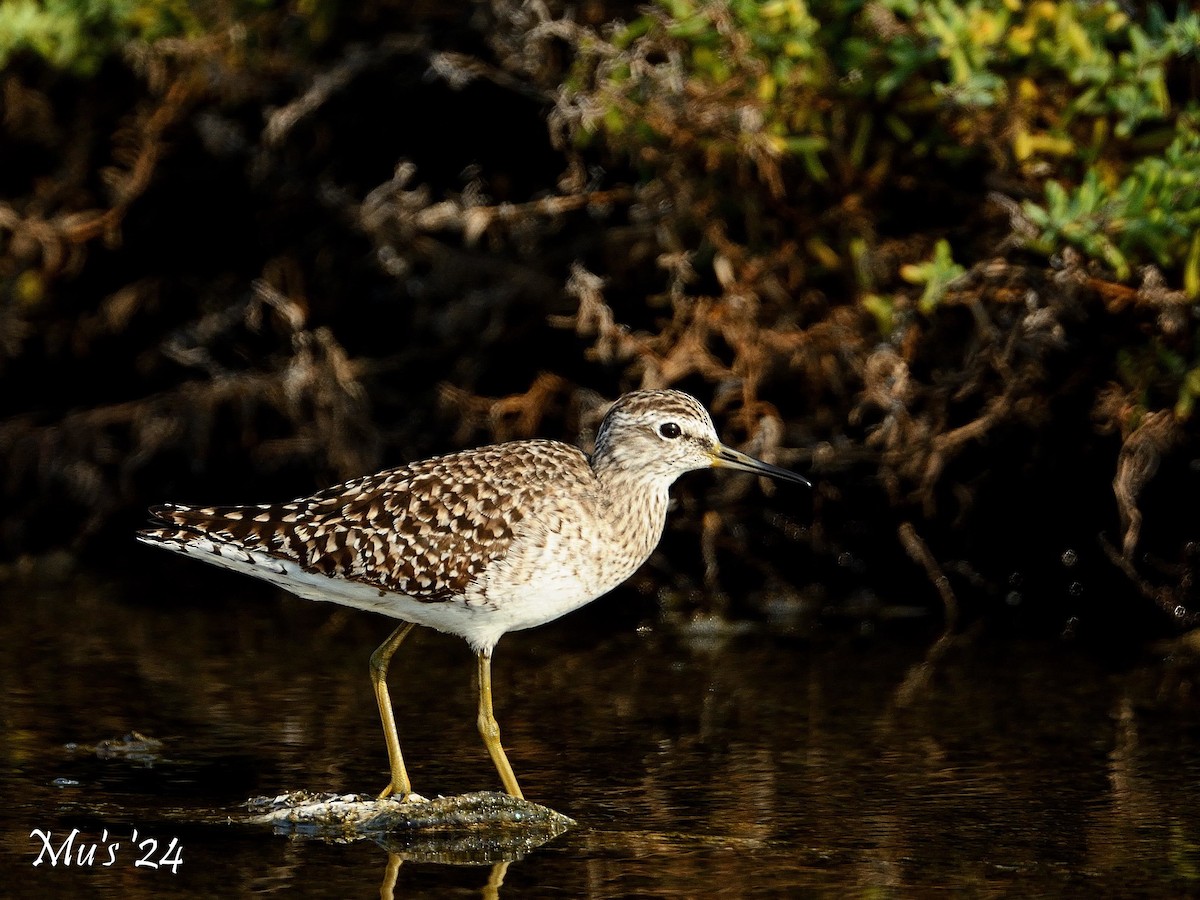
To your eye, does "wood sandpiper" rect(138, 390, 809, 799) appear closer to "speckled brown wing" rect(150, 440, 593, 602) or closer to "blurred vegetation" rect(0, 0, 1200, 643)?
"speckled brown wing" rect(150, 440, 593, 602)

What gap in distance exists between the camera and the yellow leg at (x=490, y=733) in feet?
22.8

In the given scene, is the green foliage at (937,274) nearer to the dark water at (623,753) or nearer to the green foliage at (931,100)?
the green foliage at (931,100)

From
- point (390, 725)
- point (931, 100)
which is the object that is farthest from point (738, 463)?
point (931, 100)

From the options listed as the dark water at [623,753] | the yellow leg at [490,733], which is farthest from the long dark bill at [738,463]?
the yellow leg at [490,733]

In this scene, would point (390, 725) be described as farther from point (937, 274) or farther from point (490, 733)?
point (937, 274)

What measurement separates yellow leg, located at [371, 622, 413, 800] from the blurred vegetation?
2636 mm

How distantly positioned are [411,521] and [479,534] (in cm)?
28

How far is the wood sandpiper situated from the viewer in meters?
7.13

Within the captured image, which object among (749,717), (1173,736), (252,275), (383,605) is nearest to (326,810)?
(383,605)

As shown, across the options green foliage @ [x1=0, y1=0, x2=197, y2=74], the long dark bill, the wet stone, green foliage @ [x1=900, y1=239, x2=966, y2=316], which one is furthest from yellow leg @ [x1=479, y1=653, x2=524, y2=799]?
green foliage @ [x1=0, y1=0, x2=197, y2=74]

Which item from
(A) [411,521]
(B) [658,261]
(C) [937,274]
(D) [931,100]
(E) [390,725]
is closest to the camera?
(E) [390,725]

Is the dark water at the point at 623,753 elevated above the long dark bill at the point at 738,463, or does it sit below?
below

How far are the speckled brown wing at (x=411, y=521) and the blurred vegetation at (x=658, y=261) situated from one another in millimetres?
2401

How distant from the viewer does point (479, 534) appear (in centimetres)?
716
